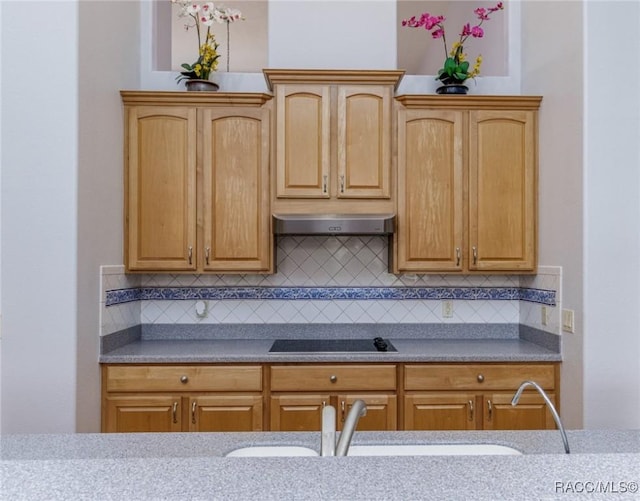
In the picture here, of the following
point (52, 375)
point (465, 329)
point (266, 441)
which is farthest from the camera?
point (465, 329)

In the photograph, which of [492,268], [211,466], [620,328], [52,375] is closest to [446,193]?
[492,268]

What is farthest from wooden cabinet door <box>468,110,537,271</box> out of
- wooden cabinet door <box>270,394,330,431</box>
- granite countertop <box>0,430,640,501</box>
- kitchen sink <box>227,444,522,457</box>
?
granite countertop <box>0,430,640,501</box>

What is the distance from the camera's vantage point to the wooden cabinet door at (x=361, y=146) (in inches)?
108

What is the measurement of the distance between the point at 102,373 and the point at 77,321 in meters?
0.39

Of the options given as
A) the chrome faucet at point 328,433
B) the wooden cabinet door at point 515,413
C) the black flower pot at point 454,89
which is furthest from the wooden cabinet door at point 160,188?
the chrome faucet at point 328,433

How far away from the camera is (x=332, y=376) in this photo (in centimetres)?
247

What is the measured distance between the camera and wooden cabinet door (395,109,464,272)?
2.76m

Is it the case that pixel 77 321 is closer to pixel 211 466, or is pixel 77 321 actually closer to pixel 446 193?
pixel 211 466

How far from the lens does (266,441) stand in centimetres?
110

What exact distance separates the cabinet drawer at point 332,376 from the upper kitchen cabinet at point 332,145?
2.91 ft

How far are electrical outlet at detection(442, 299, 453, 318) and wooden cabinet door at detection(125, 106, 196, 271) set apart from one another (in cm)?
157

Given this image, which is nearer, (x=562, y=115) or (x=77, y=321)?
(x=77, y=321)

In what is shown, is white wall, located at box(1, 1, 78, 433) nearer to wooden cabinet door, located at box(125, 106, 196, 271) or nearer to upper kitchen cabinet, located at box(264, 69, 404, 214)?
wooden cabinet door, located at box(125, 106, 196, 271)

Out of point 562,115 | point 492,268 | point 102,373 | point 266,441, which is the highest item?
point 562,115
